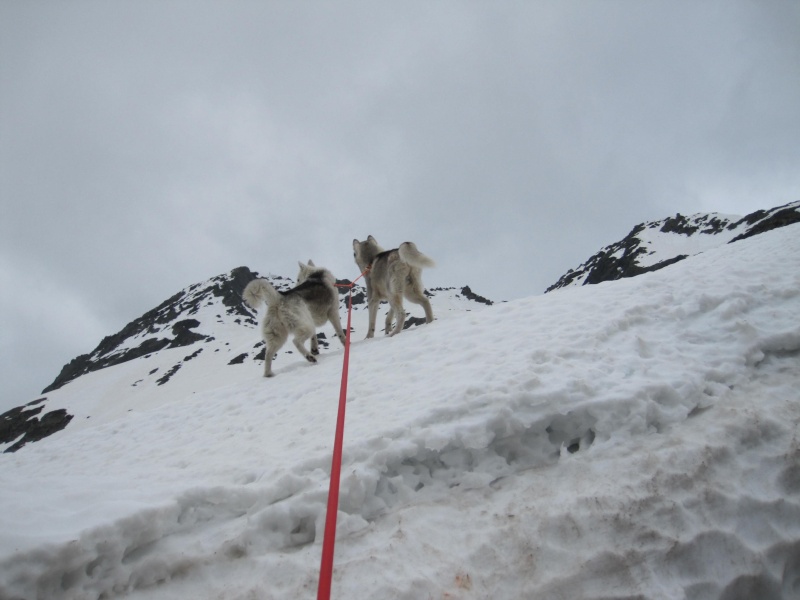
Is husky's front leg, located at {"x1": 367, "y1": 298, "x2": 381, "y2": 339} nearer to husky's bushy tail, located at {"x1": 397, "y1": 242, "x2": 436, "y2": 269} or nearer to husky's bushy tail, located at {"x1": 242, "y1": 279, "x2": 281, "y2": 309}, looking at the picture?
husky's bushy tail, located at {"x1": 397, "y1": 242, "x2": 436, "y2": 269}

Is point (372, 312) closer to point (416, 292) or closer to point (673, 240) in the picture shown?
point (416, 292)

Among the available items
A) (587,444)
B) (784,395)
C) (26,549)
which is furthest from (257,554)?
(784,395)

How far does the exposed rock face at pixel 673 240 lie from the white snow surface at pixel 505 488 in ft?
225

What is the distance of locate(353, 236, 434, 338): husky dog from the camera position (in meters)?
9.08

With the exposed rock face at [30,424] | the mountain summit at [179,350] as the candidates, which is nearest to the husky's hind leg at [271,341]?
the mountain summit at [179,350]

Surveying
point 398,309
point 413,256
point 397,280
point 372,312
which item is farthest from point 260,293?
point 413,256

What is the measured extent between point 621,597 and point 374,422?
258 cm

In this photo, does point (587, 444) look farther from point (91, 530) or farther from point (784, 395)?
point (91, 530)

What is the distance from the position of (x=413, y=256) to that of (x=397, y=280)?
0.83 m

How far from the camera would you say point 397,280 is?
950 cm

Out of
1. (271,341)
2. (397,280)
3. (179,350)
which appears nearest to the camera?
(271,341)

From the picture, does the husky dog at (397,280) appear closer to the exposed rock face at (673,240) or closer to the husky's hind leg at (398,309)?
the husky's hind leg at (398,309)

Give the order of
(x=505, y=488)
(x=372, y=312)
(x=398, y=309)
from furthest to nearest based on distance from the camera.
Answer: (x=372, y=312)
(x=398, y=309)
(x=505, y=488)

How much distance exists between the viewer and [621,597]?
2414 millimetres
